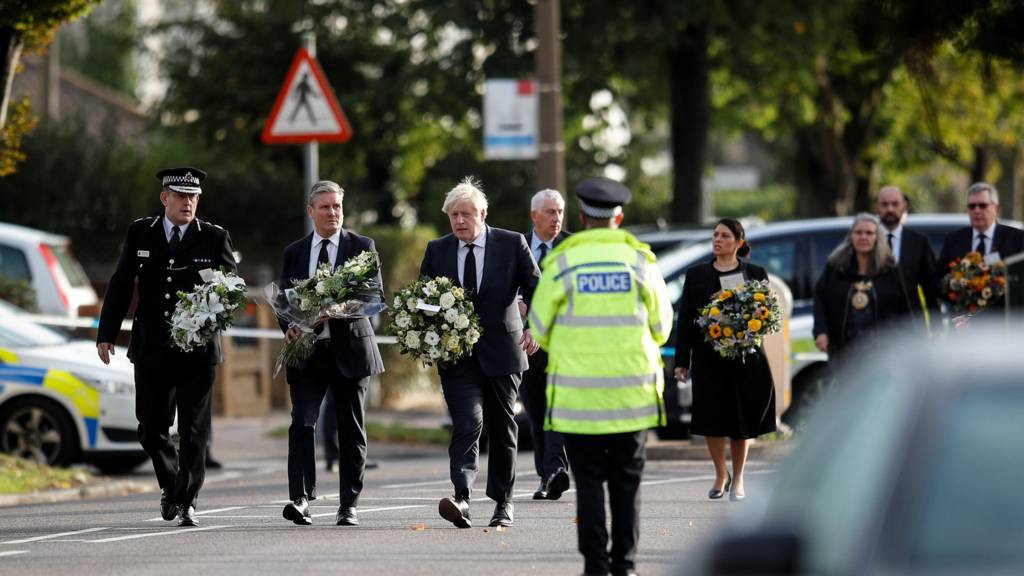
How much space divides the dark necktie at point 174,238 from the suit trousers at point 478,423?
5.88 ft

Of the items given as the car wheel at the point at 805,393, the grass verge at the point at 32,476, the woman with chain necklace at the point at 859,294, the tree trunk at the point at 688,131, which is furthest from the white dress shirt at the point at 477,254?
the tree trunk at the point at 688,131

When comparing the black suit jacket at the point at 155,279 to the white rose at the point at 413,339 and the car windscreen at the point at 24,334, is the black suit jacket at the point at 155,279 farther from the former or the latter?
the car windscreen at the point at 24,334

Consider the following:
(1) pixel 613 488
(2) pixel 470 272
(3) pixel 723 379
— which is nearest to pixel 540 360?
(3) pixel 723 379

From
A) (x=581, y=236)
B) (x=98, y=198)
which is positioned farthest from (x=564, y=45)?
(x=581, y=236)

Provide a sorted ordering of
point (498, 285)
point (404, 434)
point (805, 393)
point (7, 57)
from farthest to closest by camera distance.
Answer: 1. point (404, 434)
2. point (805, 393)
3. point (7, 57)
4. point (498, 285)

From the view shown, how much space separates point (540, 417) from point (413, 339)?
5.64ft

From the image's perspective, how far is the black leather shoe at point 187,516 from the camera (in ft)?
33.2

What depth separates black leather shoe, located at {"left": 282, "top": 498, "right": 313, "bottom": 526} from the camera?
9910mm

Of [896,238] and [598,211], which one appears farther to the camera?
[896,238]

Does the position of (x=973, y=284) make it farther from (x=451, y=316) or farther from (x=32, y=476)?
(x=32, y=476)

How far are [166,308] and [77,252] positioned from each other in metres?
15.2

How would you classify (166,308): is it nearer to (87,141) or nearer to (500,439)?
(500,439)

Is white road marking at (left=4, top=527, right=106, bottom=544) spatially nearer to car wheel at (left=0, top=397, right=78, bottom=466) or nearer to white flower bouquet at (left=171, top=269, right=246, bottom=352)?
white flower bouquet at (left=171, top=269, right=246, bottom=352)

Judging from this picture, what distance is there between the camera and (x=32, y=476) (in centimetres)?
1312
